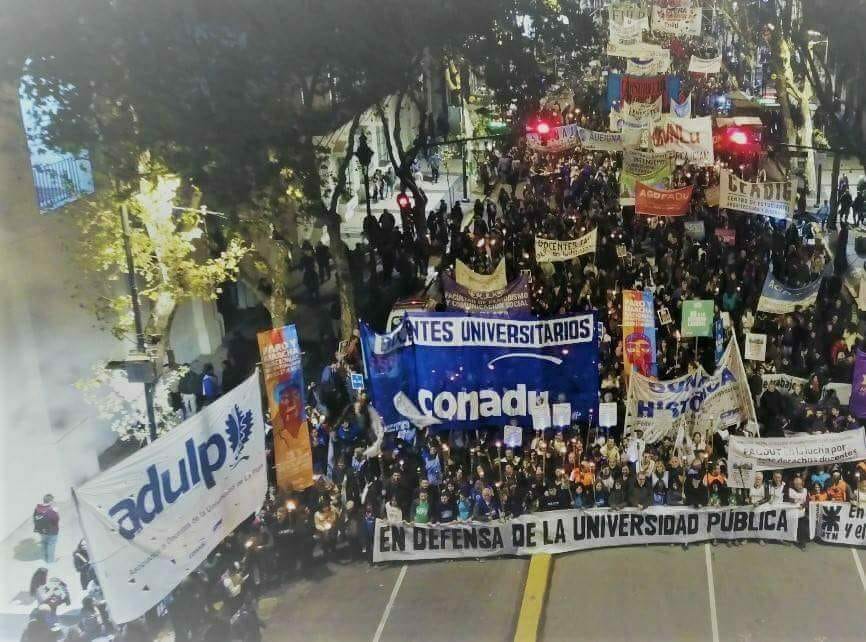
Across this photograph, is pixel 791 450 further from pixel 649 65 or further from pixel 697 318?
pixel 649 65

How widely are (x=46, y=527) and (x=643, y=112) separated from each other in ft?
17.7

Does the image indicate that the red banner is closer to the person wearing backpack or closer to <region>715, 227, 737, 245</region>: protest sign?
<region>715, 227, 737, 245</region>: protest sign

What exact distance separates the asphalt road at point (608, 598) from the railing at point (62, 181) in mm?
2857

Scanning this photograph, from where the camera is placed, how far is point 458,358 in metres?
5.66

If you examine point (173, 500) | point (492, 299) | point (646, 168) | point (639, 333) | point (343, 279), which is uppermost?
point (646, 168)

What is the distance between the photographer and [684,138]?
634cm

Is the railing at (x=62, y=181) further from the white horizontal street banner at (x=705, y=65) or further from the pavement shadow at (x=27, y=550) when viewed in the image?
the white horizontal street banner at (x=705, y=65)

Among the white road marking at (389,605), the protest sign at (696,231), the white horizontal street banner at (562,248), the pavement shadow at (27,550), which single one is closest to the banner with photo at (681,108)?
the protest sign at (696,231)

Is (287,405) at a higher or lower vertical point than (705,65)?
lower

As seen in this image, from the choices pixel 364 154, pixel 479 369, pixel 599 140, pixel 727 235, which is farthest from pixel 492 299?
pixel 727 235

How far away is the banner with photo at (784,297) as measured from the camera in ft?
20.5

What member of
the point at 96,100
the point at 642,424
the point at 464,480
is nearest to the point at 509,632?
the point at 464,480

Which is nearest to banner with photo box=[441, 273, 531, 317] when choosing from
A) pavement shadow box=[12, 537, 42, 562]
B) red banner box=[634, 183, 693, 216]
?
red banner box=[634, 183, 693, 216]

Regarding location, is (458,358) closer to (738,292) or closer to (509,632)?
(509,632)
